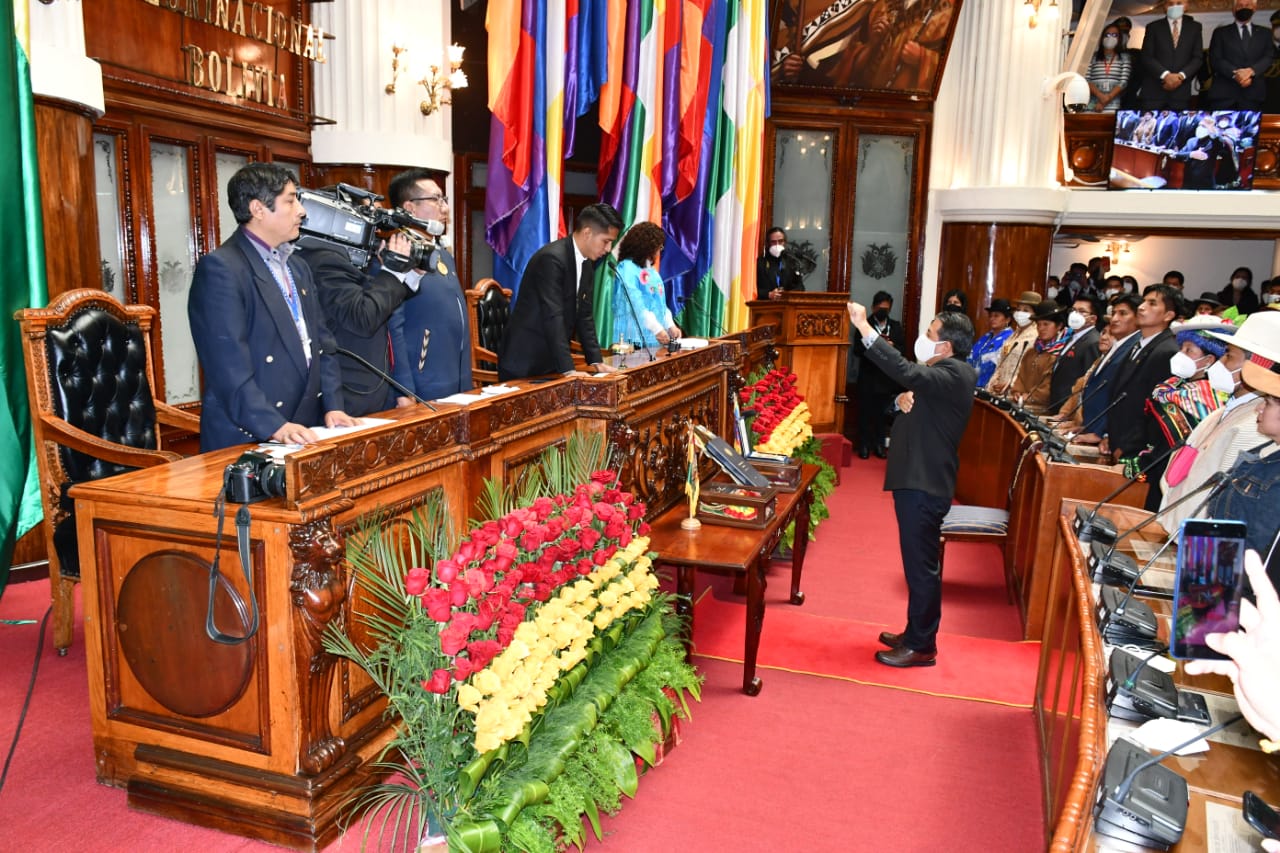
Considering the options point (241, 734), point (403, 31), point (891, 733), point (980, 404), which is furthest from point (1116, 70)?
point (241, 734)

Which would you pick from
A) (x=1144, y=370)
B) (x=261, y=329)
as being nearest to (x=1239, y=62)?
(x=1144, y=370)

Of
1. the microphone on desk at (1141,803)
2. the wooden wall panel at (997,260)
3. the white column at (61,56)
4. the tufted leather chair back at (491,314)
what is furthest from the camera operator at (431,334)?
the wooden wall panel at (997,260)

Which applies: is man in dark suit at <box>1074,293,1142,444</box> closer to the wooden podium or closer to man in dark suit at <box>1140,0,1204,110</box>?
the wooden podium

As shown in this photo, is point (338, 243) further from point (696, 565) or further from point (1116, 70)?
point (1116, 70)

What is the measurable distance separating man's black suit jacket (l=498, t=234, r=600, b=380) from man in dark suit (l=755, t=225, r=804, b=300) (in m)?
5.06

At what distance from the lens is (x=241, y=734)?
7.68ft

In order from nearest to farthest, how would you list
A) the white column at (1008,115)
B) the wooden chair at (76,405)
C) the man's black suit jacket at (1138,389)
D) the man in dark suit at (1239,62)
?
the wooden chair at (76,405) < the man's black suit jacket at (1138,389) < the white column at (1008,115) < the man in dark suit at (1239,62)

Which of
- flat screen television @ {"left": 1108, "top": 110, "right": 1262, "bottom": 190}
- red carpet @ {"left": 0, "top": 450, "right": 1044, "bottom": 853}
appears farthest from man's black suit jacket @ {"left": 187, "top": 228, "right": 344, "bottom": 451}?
flat screen television @ {"left": 1108, "top": 110, "right": 1262, "bottom": 190}

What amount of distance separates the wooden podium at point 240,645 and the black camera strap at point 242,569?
0.05 feet

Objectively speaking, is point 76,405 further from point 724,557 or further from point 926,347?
point 926,347

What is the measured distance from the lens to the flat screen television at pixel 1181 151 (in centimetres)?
1091

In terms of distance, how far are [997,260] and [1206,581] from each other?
900 cm

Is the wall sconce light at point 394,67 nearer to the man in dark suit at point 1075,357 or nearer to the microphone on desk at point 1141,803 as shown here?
the man in dark suit at point 1075,357

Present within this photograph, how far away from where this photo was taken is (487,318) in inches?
234
